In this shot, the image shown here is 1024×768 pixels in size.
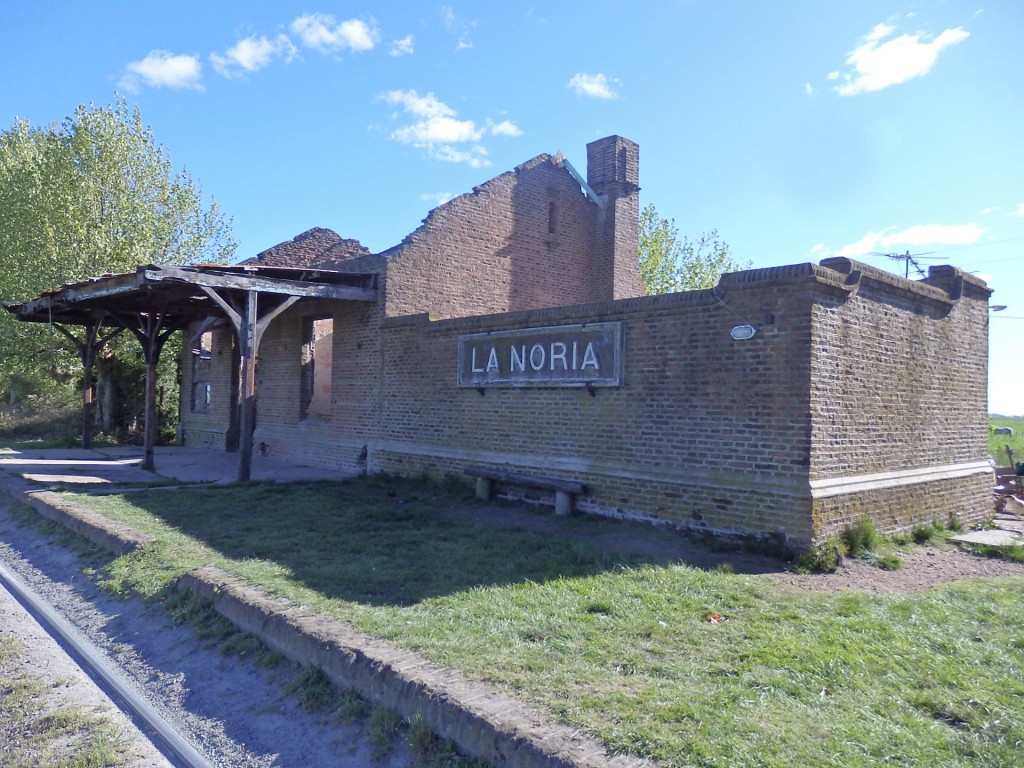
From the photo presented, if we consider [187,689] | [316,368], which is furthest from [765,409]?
[316,368]

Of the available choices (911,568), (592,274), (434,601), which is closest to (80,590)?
(434,601)

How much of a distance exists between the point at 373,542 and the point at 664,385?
358cm

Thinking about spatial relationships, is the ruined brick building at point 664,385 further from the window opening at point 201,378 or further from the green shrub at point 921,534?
the window opening at point 201,378

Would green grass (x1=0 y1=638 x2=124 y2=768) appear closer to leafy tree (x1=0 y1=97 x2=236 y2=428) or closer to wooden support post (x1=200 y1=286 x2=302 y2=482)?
wooden support post (x1=200 y1=286 x2=302 y2=482)

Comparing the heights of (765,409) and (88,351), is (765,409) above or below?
below

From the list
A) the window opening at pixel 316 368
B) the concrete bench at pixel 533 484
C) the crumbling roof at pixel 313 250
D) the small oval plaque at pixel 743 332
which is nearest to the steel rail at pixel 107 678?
the concrete bench at pixel 533 484

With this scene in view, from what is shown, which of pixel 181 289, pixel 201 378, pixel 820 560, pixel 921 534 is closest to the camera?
pixel 820 560

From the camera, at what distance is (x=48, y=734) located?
13.4ft

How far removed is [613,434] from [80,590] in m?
5.71

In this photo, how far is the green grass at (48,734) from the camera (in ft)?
12.5

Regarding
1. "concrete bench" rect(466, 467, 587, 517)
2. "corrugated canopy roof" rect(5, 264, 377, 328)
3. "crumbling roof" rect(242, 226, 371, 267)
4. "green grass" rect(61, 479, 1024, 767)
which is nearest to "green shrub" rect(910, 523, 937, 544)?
"green grass" rect(61, 479, 1024, 767)

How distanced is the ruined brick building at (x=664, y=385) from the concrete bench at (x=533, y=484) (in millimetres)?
167

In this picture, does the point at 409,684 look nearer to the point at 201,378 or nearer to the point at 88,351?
the point at 88,351

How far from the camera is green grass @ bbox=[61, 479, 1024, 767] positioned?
11.3 ft
